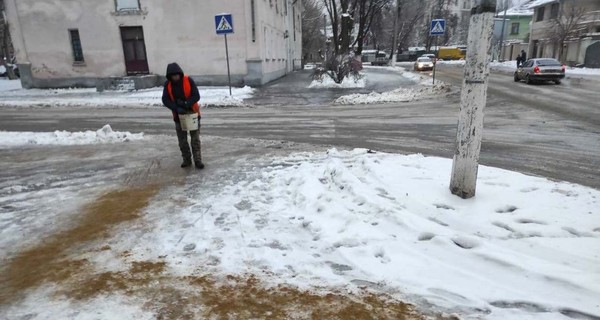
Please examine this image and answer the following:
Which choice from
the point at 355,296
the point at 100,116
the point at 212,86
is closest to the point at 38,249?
the point at 355,296

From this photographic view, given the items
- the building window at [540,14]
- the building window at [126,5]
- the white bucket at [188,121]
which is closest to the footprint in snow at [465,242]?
the white bucket at [188,121]

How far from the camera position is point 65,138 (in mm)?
8758

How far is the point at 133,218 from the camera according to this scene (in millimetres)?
4520

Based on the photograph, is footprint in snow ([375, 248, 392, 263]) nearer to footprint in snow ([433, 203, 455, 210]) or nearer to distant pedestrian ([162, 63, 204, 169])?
footprint in snow ([433, 203, 455, 210])

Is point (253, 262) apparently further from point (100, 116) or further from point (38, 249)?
point (100, 116)

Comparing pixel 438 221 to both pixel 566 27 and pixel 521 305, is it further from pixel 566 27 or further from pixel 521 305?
pixel 566 27

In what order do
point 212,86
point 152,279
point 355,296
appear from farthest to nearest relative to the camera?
point 212,86, point 152,279, point 355,296

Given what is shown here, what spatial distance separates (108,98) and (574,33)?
42187 mm

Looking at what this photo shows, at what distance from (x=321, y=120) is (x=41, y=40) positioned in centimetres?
2031

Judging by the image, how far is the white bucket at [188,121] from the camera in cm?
636

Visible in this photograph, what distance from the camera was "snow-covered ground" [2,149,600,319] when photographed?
2.87 metres

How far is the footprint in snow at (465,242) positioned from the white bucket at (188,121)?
4.42 m

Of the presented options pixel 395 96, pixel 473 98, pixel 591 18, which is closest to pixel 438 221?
pixel 473 98

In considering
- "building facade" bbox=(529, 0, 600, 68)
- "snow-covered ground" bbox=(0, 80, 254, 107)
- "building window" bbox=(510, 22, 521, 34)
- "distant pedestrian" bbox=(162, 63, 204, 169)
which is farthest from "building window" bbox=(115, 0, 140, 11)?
"building window" bbox=(510, 22, 521, 34)
